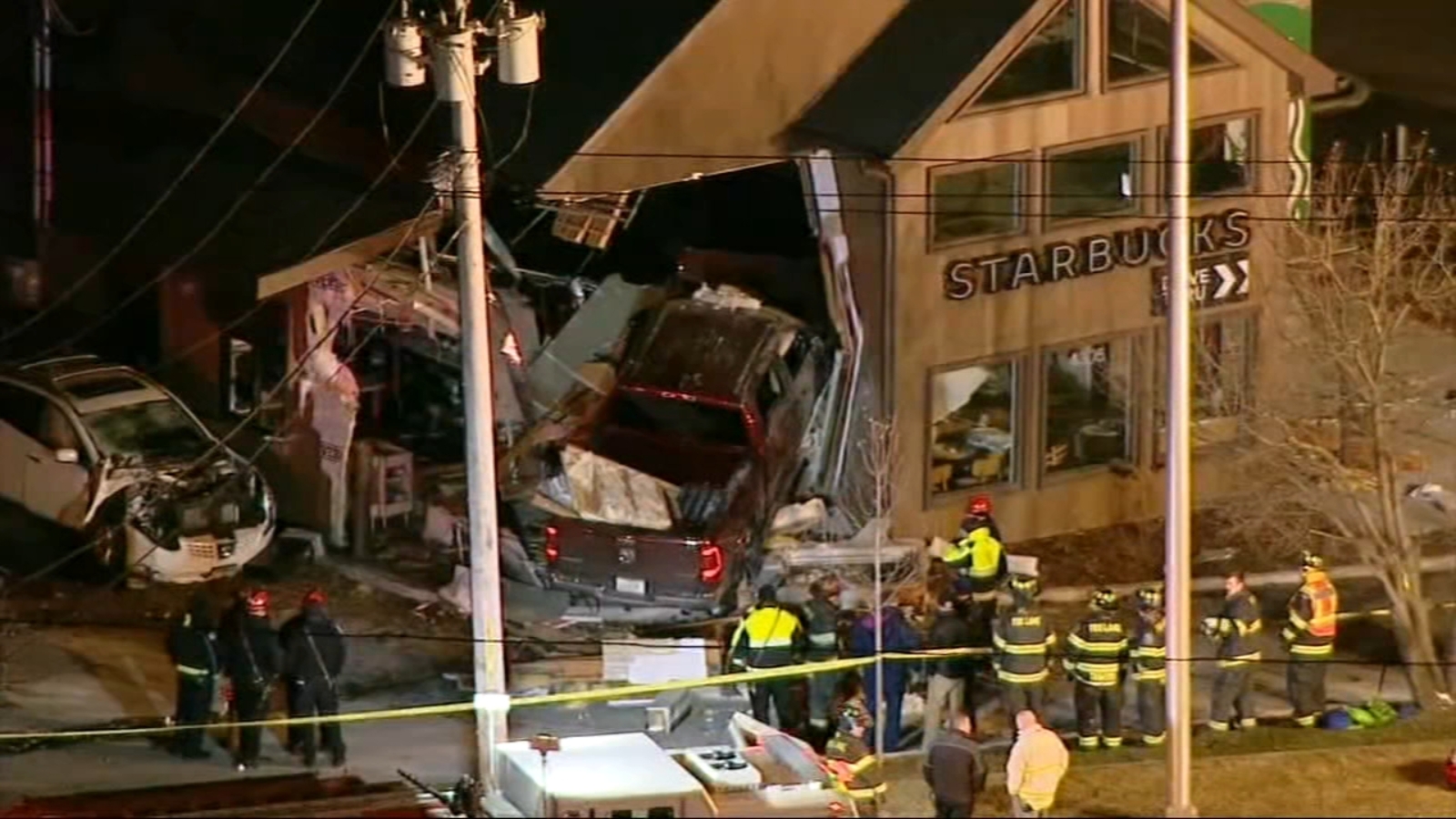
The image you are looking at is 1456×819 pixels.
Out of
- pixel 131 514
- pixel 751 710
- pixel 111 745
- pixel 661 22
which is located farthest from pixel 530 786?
pixel 661 22

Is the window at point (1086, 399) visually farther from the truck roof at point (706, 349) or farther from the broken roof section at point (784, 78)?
the broken roof section at point (784, 78)

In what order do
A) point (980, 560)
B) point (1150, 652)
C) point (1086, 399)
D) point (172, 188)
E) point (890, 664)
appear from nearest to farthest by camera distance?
point (1150, 652) < point (890, 664) < point (980, 560) < point (1086, 399) < point (172, 188)

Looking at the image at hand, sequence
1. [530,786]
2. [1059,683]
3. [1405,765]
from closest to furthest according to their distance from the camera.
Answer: [530,786] → [1405,765] → [1059,683]

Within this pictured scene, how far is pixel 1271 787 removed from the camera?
15.7 m

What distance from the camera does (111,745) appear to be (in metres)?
16.7

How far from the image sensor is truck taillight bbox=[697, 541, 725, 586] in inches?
679

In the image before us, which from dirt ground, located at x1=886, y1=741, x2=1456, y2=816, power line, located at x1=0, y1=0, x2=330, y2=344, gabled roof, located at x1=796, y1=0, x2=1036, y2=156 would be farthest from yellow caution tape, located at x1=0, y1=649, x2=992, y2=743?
power line, located at x1=0, y1=0, x2=330, y2=344

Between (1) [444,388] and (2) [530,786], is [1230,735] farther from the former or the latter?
(1) [444,388]

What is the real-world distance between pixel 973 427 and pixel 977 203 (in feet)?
5.29

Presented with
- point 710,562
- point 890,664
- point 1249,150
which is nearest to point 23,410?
point 710,562

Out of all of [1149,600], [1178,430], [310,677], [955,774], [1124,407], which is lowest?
[955,774]

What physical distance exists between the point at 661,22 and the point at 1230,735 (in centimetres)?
647

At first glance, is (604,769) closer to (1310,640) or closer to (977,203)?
(1310,640)

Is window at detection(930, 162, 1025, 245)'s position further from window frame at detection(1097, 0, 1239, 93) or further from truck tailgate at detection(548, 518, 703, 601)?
truck tailgate at detection(548, 518, 703, 601)
